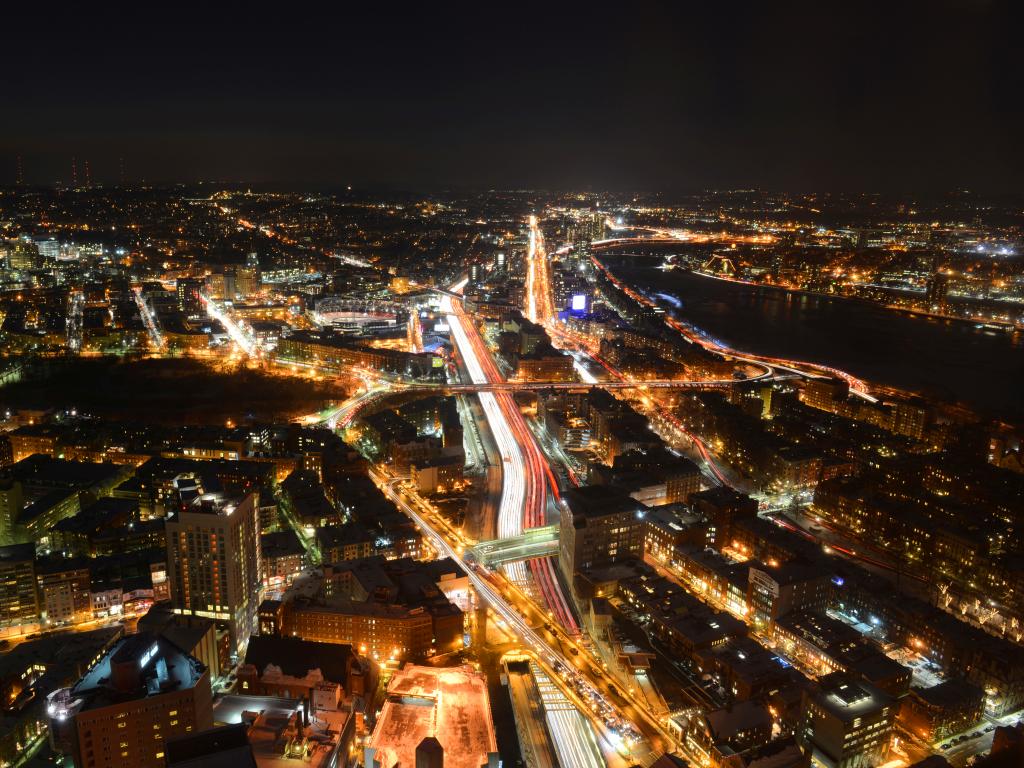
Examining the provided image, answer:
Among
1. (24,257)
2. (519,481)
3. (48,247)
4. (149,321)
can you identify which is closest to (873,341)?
(519,481)

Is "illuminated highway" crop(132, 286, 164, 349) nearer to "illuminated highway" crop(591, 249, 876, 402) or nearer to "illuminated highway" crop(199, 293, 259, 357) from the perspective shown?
"illuminated highway" crop(199, 293, 259, 357)

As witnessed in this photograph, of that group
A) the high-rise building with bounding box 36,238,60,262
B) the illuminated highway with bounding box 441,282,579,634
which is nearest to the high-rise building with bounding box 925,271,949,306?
the illuminated highway with bounding box 441,282,579,634

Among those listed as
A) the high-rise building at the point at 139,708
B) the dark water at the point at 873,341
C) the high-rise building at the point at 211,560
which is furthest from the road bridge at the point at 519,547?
the dark water at the point at 873,341

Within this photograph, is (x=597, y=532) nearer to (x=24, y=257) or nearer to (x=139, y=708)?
(x=139, y=708)

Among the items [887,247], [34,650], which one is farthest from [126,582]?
[887,247]

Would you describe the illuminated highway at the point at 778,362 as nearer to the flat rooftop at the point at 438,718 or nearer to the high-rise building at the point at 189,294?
the flat rooftop at the point at 438,718

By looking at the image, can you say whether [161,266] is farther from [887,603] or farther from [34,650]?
[887,603]
